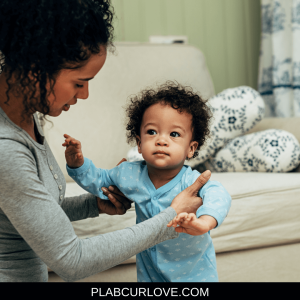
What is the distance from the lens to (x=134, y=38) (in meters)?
2.29

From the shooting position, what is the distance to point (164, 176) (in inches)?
35.5

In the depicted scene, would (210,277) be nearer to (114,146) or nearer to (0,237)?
(0,237)

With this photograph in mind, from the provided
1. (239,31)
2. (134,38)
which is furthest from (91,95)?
Result: (239,31)

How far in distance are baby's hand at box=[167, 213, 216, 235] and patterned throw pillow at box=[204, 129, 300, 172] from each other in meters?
0.79

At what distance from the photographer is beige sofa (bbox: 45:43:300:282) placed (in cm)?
117

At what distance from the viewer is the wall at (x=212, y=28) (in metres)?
2.26

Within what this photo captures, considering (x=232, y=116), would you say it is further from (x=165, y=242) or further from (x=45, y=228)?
(x=45, y=228)

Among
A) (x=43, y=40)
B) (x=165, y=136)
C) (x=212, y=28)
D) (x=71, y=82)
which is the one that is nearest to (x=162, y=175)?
(x=165, y=136)

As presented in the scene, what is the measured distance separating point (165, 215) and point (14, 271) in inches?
13.3

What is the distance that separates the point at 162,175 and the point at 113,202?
16 cm

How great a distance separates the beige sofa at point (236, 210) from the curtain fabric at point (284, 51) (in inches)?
21.5

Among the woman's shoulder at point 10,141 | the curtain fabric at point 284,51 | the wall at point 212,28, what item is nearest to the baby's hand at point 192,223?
the woman's shoulder at point 10,141

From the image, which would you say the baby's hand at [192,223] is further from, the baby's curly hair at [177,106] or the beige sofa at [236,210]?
the beige sofa at [236,210]

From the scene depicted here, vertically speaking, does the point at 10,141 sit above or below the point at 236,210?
above
